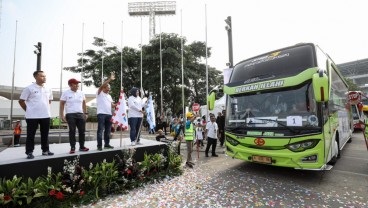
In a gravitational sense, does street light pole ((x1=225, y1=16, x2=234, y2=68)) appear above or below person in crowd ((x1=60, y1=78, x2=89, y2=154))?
above

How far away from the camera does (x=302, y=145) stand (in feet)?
15.6

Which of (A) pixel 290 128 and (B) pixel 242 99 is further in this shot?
(B) pixel 242 99

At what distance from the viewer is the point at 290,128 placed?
4.86m

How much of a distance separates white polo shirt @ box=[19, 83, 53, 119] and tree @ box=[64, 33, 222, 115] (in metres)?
20.9

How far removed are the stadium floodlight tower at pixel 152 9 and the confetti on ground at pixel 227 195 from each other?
34043 mm

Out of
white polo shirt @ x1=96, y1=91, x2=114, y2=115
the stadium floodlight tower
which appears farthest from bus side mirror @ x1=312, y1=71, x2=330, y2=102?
the stadium floodlight tower

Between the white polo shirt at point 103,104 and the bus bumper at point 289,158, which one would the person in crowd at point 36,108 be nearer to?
the white polo shirt at point 103,104

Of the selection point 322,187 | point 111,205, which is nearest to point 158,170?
point 111,205

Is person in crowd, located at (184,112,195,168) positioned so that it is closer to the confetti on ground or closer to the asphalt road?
the asphalt road

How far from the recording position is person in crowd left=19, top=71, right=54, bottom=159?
4191 millimetres

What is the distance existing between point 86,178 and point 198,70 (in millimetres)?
25228

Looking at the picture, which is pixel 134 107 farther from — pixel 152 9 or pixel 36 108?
pixel 152 9

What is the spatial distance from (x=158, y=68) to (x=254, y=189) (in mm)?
23218

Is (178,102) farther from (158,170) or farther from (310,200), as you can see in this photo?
(310,200)
